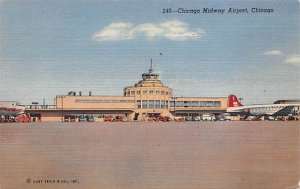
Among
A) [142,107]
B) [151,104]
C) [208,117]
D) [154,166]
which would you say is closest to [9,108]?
[154,166]

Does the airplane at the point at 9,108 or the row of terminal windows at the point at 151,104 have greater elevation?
the row of terminal windows at the point at 151,104

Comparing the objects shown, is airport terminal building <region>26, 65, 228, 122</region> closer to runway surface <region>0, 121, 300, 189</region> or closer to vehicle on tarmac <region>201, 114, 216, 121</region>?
vehicle on tarmac <region>201, 114, 216, 121</region>

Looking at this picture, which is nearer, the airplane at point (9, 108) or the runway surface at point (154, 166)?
the runway surface at point (154, 166)

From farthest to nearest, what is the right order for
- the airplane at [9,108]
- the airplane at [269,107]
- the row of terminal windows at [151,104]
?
1. the row of terminal windows at [151,104]
2. the airplane at [269,107]
3. the airplane at [9,108]

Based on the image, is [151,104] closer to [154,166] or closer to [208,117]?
[208,117]

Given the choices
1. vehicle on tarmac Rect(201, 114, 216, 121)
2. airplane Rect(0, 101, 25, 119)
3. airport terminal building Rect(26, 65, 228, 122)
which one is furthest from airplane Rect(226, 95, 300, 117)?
airplane Rect(0, 101, 25, 119)

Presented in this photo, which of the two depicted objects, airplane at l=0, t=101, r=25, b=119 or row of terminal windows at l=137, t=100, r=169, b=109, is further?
row of terminal windows at l=137, t=100, r=169, b=109

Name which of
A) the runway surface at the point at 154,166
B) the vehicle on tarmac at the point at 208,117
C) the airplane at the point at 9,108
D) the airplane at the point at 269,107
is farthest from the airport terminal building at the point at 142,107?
the runway surface at the point at 154,166

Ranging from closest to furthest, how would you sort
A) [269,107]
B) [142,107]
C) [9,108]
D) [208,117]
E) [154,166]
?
1. [154,166]
2. [9,108]
3. [269,107]
4. [208,117]
5. [142,107]

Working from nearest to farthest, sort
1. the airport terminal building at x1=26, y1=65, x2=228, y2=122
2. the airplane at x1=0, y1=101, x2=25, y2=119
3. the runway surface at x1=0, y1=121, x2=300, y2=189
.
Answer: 1. the runway surface at x1=0, y1=121, x2=300, y2=189
2. the airplane at x1=0, y1=101, x2=25, y2=119
3. the airport terminal building at x1=26, y1=65, x2=228, y2=122

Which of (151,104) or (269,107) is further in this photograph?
(151,104)

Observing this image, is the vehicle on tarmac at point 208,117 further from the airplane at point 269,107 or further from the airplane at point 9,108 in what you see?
the airplane at point 9,108
